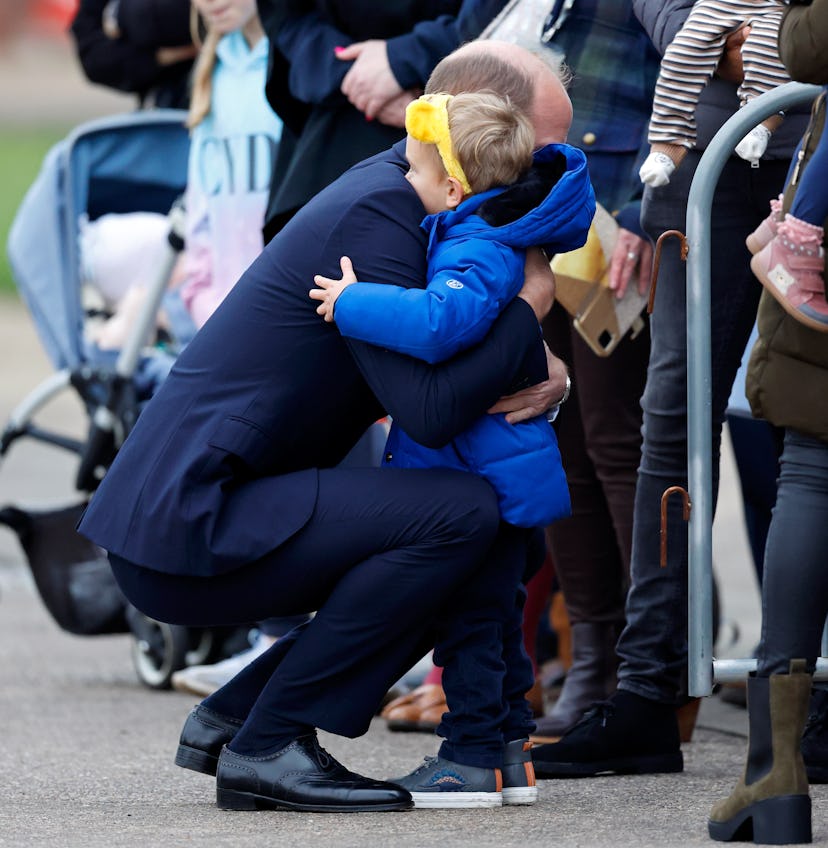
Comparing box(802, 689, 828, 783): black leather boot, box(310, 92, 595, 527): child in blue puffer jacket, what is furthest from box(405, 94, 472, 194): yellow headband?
box(802, 689, 828, 783): black leather boot

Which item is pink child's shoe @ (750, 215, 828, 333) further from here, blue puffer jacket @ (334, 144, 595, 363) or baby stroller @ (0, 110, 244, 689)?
baby stroller @ (0, 110, 244, 689)

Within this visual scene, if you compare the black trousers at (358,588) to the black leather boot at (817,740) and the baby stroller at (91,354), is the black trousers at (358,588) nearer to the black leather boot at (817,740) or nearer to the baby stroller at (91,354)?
the black leather boot at (817,740)

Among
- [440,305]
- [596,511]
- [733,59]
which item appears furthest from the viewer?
[596,511]

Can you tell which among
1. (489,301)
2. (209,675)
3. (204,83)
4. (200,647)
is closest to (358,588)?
(489,301)

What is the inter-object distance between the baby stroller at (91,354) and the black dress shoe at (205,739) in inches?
56.9

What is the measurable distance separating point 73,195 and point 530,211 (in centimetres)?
262

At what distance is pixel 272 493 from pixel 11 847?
668 mm

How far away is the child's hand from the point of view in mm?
3000

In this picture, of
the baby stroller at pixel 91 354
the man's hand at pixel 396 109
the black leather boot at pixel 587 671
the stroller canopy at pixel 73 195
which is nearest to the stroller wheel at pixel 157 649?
the baby stroller at pixel 91 354

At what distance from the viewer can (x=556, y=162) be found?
121 inches

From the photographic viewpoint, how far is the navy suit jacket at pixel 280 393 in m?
2.99

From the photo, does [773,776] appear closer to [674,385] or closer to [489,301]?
[489,301]

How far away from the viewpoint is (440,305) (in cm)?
290

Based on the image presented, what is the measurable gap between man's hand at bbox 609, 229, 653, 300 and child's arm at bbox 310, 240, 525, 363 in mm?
832
